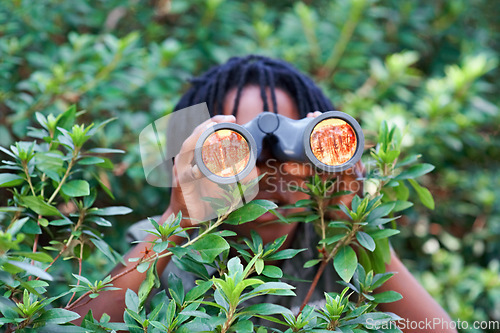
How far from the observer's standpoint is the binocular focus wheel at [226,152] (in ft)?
2.88

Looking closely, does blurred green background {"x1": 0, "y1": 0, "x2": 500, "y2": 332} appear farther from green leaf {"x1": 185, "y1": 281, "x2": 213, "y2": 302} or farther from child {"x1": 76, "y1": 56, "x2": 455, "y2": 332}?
green leaf {"x1": 185, "y1": 281, "x2": 213, "y2": 302}

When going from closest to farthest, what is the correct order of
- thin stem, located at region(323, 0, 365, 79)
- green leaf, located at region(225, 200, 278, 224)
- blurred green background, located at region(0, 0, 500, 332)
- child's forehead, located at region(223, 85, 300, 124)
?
green leaf, located at region(225, 200, 278, 224) < child's forehead, located at region(223, 85, 300, 124) < blurred green background, located at region(0, 0, 500, 332) < thin stem, located at region(323, 0, 365, 79)

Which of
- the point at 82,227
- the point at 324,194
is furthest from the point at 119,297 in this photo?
the point at 324,194

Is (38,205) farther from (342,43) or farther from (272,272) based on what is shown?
(342,43)

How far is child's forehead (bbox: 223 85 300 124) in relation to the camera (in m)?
1.26

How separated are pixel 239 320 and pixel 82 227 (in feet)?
1.33

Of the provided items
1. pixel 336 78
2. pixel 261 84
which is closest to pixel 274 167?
pixel 261 84

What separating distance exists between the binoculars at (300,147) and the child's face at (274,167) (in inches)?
3.5

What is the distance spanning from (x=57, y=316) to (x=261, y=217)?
504 mm

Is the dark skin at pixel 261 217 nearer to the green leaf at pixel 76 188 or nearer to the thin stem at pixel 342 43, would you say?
the green leaf at pixel 76 188

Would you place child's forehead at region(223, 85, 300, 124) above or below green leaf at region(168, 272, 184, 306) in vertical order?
above

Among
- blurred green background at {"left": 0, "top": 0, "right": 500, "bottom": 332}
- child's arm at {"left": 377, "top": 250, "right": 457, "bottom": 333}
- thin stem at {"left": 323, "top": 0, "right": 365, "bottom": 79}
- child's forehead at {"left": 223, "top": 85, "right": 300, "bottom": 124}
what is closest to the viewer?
child's arm at {"left": 377, "top": 250, "right": 457, "bottom": 333}

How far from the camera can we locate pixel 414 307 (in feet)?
3.64

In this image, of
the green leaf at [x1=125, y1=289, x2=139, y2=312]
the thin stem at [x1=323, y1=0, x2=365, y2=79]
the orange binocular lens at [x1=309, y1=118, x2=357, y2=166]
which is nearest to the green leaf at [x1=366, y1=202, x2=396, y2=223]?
the orange binocular lens at [x1=309, y1=118, x2=357, y2=166]
